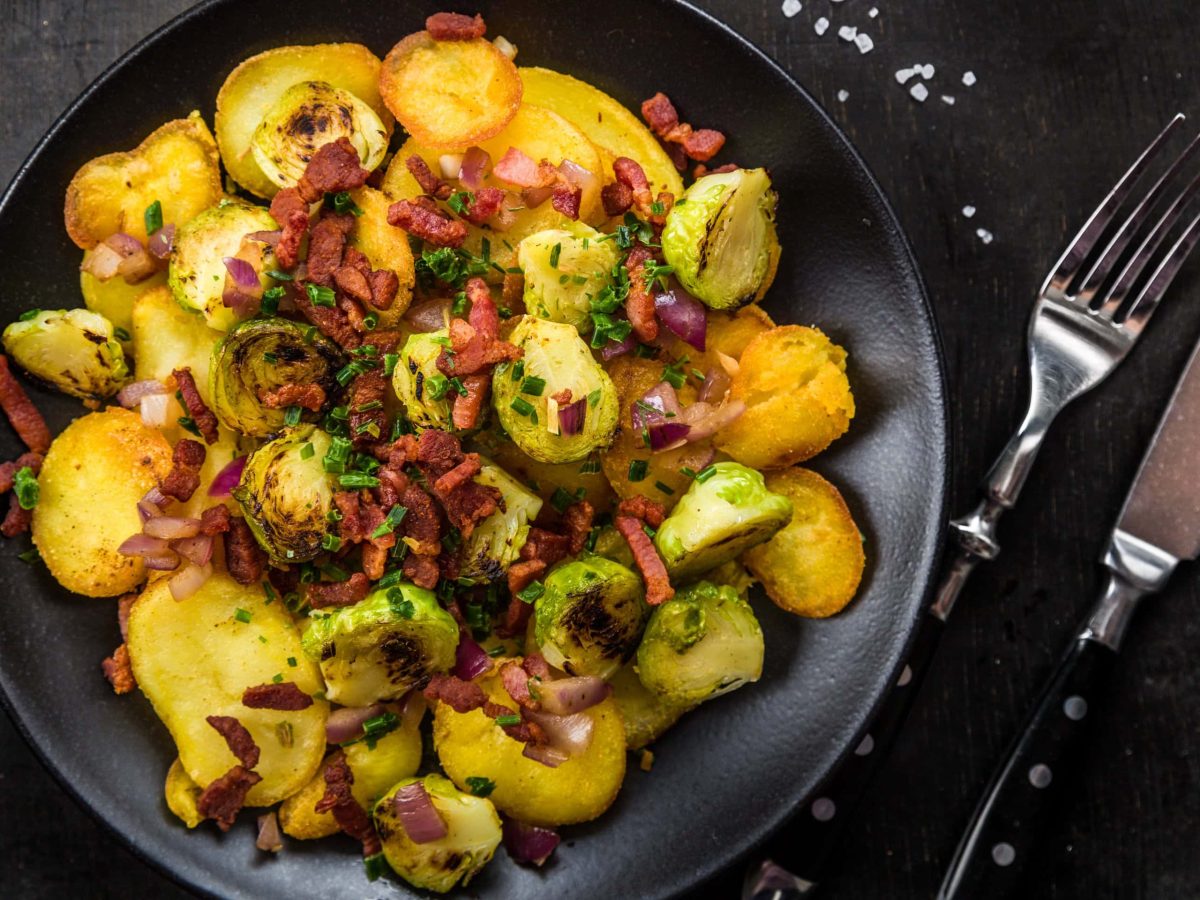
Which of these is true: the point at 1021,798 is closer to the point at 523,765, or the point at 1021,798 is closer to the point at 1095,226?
the point at 523,765

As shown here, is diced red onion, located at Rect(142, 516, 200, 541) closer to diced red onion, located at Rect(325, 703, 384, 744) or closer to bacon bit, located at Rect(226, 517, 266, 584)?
bacon bit, located at Rect(226, 517, 266, 584)

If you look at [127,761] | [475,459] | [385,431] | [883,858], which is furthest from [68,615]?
[883,858]


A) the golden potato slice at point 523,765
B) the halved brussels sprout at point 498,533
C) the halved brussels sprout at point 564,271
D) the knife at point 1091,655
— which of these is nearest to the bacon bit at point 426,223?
the halved brussels sprout at point 564,271

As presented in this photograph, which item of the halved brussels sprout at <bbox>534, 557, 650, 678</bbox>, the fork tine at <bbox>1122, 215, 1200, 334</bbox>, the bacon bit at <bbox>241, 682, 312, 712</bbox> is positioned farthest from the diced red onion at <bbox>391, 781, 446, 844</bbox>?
the fork tine at <bbox>1122, 215, 1200, 334</bbox>

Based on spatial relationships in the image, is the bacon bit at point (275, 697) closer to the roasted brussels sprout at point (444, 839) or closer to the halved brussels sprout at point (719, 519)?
the roasted brussels sprout at point (444, 839)

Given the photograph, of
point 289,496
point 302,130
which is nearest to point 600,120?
point 302,130

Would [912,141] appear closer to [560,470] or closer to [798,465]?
[798,465]
